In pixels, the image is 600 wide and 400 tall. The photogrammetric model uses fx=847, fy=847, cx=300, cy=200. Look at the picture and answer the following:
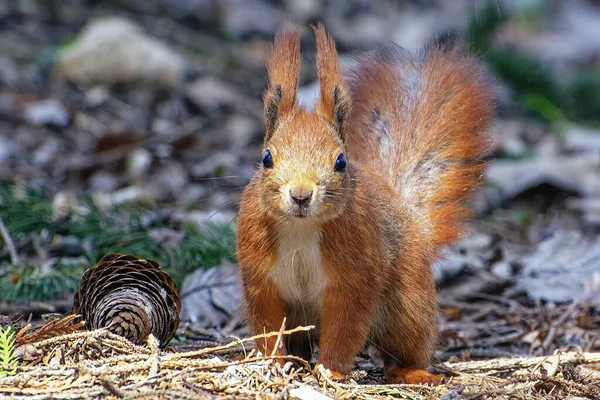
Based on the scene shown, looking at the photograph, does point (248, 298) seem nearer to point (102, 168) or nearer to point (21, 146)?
point (102, 168)

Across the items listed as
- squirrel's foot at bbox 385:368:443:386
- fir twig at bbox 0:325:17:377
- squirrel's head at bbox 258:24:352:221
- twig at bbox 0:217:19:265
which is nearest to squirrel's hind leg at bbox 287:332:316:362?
squirrel's foot at bbox 385:368:443:386

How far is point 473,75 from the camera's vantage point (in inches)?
124

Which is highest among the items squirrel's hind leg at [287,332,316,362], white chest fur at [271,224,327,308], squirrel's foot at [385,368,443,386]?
white chest fur at [271,224,327,308]

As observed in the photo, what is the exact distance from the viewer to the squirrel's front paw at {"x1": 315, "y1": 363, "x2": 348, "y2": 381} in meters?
2.34

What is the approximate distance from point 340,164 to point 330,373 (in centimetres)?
59

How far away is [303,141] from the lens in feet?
7.78

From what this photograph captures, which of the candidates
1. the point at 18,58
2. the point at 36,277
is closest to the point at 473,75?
the point at 36,277

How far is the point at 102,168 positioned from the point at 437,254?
2404mm

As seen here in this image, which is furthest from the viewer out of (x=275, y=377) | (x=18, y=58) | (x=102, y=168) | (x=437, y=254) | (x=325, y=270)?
(x=18, y=58)

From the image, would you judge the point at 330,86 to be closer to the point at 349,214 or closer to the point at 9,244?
the point at 349,214

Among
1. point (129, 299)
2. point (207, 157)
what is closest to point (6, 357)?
point (129, 299)

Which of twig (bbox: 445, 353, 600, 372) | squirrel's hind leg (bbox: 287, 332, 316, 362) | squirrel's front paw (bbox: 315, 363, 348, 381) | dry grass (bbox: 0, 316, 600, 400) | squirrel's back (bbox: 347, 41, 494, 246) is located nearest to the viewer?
dry grass (bbox: 0, 316, 600, 400)

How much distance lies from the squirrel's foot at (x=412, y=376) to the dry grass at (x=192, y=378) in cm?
7

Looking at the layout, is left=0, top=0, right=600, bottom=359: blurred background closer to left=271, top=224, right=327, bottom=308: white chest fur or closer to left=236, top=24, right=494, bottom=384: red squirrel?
left=236, top=24, right=494, bottom=384: red squirrel
